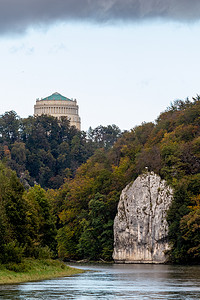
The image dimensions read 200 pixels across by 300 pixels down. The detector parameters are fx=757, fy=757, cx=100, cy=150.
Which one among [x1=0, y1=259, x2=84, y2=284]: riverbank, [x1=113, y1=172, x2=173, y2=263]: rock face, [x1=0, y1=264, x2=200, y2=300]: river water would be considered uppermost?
[x1=113, y1=172, x2=173, y2=263]: rock face

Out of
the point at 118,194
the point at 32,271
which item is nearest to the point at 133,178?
the point at 118,194

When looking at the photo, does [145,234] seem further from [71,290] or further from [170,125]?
[71,290]

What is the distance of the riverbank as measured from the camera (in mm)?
62969

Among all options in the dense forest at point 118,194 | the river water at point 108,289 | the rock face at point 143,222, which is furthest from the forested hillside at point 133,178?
A: the river water at point 108,289

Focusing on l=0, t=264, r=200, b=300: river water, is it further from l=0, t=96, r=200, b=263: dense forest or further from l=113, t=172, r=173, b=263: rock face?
l=113, t=172, r=173, b=263: rock face

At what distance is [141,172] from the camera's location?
127m

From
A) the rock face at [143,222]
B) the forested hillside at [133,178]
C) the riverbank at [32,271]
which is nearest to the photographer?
the riverbank at [32,271]

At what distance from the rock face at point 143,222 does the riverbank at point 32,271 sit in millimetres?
36071

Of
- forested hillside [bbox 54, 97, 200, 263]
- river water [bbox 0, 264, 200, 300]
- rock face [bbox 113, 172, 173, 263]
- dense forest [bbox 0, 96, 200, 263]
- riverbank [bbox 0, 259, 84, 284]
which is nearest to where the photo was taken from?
river water [bbox 0, 264, 200, 300]

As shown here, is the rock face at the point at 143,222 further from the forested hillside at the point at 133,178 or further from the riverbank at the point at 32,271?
the riverbank at the point at 32,271

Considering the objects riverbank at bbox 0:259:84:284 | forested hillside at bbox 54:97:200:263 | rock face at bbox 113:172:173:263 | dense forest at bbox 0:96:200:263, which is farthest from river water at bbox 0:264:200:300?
rock face at bbox 113:172:173:263

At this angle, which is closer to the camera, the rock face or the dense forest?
the dense forest

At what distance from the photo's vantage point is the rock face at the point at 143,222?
116500 mm

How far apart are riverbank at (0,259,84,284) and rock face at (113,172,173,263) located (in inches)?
1420
